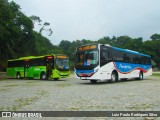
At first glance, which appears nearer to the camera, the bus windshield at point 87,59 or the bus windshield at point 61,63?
the bus windshield at point 87,59

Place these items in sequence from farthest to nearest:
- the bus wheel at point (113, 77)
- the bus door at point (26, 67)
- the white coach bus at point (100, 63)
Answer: the bus door at point (26, 67) < the bus wheel at point (113, 77) < the white coach bus at point (100, 63)

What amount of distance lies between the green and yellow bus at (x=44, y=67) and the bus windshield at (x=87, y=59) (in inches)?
342

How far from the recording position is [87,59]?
887 inches

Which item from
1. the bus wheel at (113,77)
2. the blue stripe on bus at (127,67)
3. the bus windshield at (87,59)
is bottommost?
the bus wheel at (113,77)

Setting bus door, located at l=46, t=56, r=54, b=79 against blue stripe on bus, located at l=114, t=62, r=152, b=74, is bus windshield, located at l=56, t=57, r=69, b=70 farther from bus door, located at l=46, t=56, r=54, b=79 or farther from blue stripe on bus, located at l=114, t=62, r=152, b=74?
blue stripe on bus, located at l=114, t=62, r=152, b=74

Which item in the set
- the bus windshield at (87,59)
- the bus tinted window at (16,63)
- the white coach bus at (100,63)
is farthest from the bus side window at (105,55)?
the bus tinted window at (16,63)

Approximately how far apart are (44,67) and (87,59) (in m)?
11.8

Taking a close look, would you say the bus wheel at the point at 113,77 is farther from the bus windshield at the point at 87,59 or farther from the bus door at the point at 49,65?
the bus door at the point at 49,65

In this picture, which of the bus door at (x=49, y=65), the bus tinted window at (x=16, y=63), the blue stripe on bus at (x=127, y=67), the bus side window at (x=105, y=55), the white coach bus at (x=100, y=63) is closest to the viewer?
the white coach bus at (x=100, y=63)

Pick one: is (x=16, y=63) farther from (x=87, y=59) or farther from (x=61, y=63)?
(x=87, y=59)

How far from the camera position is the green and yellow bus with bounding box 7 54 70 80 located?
3156 centimetres

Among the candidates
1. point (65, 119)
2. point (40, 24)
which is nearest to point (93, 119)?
point (65, 119)

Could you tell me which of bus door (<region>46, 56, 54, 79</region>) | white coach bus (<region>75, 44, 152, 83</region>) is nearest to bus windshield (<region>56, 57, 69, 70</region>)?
bus door (<region>46, 56, 54, 79</region>)

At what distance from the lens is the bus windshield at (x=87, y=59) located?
22188 mm
